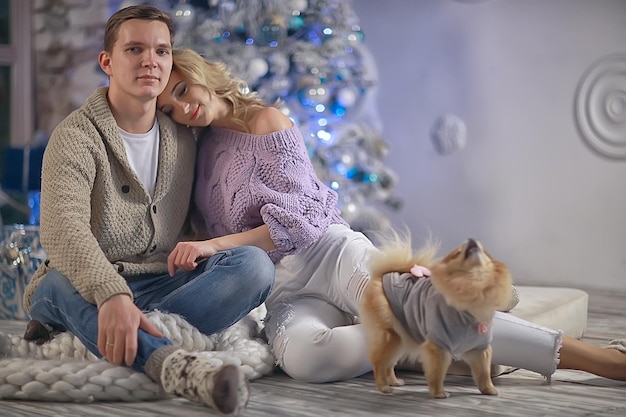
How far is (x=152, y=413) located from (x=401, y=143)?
343 centimetres

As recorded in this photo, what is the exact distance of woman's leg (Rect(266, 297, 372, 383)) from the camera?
1867 mm

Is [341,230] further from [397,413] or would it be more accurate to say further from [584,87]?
[584,87]

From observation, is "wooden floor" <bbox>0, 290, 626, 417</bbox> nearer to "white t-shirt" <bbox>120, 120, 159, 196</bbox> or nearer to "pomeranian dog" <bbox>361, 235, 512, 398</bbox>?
"pomeranian dog" <bbox>361, 235, 512, 398</bbox>

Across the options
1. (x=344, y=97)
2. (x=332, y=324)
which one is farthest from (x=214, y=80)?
(x=344, y=97)

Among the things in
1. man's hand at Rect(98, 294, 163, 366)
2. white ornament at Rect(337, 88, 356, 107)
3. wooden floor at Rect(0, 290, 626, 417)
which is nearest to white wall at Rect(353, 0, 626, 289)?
white ornament at Rect(337, 88, 356, 107)

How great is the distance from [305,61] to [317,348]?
2110mm

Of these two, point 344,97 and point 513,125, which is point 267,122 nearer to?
point 344,97

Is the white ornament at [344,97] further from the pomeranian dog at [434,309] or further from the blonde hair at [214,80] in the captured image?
the pomeranian dog at [434,309]

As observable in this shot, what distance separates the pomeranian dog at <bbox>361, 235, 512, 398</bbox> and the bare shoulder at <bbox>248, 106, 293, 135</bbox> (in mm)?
449

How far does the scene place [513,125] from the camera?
176 inches

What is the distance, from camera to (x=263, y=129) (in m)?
2.07

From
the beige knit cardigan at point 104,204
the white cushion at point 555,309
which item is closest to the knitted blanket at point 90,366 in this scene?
the beige knit cardigan at point 104,204

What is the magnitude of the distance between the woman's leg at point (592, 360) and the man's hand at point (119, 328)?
0.92 metres

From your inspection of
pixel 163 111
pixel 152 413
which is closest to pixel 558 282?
pixel 163 111
